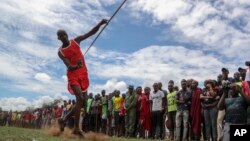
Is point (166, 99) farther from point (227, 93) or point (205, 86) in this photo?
point (227, 93)

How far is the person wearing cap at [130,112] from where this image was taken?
17109 millimetres

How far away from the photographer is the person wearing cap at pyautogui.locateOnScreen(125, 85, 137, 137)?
674 inches

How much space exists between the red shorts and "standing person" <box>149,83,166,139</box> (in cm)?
588

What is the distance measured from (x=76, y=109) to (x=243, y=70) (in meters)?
5.49

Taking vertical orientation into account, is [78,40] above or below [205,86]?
above

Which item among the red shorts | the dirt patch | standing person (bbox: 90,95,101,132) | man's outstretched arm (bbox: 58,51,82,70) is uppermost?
man's outstretched arm (bbox: 58,51,82,70)

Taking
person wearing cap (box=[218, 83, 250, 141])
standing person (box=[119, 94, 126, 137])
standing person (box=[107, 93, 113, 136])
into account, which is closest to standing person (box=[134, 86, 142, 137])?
standing person (box=[119, 94, 126, 137])

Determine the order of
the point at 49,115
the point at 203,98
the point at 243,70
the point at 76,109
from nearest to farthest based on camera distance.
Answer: the point at 76,109, the point at 243,70, the point at 203,98, the point at 49,115

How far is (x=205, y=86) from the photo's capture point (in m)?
13.6

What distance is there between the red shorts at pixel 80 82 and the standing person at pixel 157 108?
588 centimetres

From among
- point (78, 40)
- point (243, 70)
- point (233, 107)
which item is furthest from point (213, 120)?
point (78, 40)

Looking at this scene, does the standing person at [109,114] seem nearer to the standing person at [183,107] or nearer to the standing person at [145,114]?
the standing person at [145,114]

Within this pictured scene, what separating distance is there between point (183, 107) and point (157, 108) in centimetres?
184

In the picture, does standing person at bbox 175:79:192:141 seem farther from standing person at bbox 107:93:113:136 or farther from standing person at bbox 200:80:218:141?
standing person at bbox 107:93:113:136
